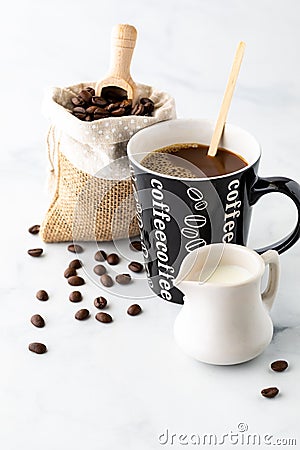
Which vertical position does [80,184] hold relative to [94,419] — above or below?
above

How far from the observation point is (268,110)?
170cm

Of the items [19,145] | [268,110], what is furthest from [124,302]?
[268,110]

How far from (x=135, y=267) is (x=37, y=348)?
0.67 ft

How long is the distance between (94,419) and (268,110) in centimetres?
86

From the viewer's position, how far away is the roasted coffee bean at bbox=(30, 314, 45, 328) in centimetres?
115

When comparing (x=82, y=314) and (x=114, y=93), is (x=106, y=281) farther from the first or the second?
(x=114, y=93)

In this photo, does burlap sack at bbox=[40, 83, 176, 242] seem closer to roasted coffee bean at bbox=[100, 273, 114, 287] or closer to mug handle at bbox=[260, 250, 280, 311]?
roasted coffee bean at bbox=[100, 273, 114, 287]

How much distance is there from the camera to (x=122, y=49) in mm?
1241

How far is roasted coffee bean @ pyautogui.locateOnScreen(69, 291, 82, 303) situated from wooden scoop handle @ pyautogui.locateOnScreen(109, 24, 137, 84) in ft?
1.00

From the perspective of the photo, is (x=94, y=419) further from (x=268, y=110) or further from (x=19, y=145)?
(x=268, y=110)

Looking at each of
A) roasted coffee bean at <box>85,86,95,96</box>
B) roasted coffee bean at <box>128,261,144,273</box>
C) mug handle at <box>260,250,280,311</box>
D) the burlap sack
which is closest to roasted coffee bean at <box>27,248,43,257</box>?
the burlap sack

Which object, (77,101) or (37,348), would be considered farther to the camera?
(77,101)

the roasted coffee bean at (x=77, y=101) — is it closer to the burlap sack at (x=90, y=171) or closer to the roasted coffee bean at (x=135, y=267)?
the burlap sack at (x=90, y=171)

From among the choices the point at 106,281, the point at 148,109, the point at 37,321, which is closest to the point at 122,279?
the point at 106,281
